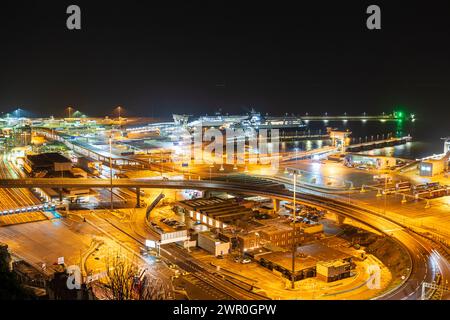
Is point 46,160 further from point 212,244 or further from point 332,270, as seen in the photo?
point 332,270

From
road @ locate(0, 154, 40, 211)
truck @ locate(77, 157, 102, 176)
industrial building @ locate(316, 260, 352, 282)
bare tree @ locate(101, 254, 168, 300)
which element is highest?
truck @ locate(77, 157, 102, 176)

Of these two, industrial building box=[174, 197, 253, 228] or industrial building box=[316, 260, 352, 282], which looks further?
industrial building box=[174, 197, 253, 228]

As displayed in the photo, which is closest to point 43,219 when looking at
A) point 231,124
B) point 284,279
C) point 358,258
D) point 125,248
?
point 125,248

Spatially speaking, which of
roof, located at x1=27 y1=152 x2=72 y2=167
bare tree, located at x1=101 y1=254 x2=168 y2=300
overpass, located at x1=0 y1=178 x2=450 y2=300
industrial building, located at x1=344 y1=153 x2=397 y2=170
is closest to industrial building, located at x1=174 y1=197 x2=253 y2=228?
overpass, located at x1=0 y1=178 x2=450 y2=300

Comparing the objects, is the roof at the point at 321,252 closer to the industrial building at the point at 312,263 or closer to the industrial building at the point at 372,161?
the industrial building at the point at 312,263

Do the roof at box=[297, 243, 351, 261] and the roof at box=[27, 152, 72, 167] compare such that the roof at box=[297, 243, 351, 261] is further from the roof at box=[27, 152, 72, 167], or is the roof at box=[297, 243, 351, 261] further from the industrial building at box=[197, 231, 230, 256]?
the roof at box=[27, 152, 72, 167]

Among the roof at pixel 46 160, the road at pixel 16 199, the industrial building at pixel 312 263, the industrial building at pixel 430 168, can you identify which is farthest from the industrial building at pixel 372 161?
the road at pixel 16 199

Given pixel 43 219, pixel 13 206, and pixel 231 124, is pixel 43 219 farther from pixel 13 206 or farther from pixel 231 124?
pixel 231 124

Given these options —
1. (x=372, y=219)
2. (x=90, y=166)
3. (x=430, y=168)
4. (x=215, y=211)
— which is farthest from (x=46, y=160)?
(x=430, y=168)
